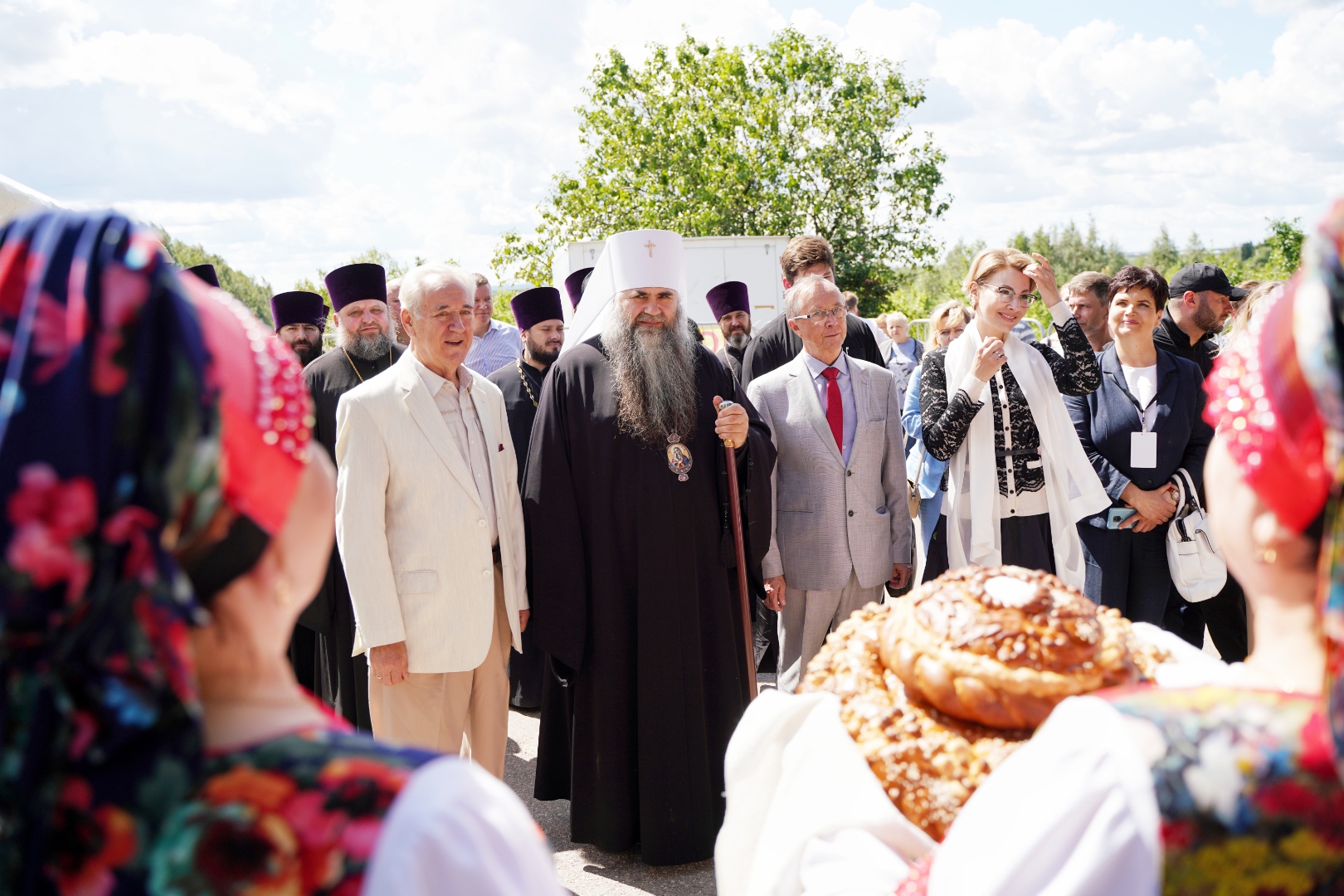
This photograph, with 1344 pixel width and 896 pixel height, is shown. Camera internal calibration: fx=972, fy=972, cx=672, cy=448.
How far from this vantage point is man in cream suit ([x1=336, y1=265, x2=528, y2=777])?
141 inches

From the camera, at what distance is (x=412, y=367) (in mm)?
3793

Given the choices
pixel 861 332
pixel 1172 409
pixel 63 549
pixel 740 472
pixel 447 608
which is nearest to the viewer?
pixel 63 549

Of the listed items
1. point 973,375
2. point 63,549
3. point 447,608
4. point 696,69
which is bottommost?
point 447,608

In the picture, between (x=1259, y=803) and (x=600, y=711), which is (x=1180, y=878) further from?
(x=600, y=711)

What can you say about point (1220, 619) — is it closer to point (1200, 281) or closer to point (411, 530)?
point (1200, 281)

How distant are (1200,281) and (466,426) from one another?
4675 millimetres

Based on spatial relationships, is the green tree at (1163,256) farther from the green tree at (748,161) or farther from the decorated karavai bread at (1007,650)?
the decorated karavai bread at (1007,650)

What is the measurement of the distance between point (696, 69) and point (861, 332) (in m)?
22.6

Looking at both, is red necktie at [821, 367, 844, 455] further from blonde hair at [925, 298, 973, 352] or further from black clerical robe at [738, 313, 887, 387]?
blonde hair at [925, 298, 973, 352]

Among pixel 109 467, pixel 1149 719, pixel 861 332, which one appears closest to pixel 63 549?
pixel 109 467

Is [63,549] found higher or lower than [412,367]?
lower

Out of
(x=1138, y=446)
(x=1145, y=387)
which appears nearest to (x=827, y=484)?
(x=1138, y=446)

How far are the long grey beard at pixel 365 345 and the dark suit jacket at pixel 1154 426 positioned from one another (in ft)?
12.3

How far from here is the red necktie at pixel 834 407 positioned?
464cm
